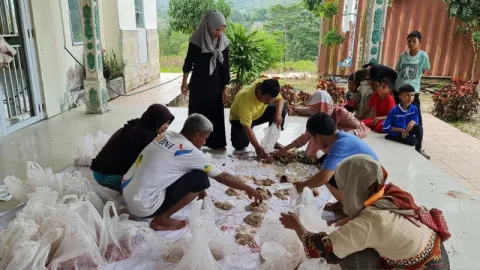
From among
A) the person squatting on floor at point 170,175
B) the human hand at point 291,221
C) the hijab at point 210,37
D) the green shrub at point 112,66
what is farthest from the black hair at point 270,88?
the green shrub at point 112,66

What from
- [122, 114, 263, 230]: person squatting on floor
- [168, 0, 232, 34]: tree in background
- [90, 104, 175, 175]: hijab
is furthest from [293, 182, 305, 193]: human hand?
A: [168, 0, 232, 34]: tree in background

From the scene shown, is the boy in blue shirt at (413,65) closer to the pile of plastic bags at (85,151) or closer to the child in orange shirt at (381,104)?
the child in orange shirt at (381,104)

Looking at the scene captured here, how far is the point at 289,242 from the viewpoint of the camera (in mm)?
2018

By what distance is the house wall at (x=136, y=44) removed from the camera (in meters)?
7.68

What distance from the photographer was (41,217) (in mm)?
2004

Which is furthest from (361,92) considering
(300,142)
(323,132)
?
(323,132)

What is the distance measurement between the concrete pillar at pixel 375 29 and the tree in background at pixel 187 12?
6052 millimetres

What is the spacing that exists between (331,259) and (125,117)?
4416 millimetres

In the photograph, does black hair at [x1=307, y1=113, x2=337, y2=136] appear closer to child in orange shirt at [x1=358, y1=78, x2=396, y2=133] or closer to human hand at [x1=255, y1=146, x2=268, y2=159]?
human hand at [x1=255, y1=146, x2=268, y2=159]

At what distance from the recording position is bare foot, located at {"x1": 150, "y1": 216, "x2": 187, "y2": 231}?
2350mm

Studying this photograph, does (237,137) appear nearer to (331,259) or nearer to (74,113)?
(331,259)

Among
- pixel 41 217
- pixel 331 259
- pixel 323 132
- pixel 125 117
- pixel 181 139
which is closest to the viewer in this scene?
pixel 331 259

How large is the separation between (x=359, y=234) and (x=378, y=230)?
0.25 feet

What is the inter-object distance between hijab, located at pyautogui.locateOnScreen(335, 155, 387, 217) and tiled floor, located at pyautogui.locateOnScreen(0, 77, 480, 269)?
1017mm
